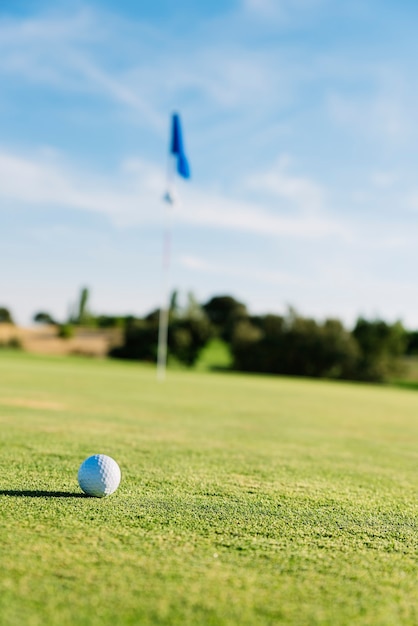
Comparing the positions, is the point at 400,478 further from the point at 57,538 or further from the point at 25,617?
the point at 25,617

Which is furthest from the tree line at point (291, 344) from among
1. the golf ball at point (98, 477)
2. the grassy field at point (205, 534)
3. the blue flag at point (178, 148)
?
the golf ball at point (98, 477)

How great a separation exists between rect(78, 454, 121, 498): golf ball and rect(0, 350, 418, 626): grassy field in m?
0.08

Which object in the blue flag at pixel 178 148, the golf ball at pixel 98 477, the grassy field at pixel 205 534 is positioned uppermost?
the blue flag at pixel 178 148

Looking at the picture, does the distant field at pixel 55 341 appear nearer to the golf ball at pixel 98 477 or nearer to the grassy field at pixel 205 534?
the grassy field at pixel 205 534

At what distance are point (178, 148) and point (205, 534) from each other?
2049 centimetres

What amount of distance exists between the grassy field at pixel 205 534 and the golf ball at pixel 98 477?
8cm

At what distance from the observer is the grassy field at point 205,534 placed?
2.51 m

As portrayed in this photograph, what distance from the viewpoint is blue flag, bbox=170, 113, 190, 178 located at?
22.1m

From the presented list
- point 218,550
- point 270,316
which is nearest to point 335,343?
point 270,316

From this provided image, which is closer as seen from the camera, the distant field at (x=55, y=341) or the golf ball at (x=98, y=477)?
the golf ball at (x=98, y=477)

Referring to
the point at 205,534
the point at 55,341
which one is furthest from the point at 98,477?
the point at 55,341

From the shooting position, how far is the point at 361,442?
28.9ft

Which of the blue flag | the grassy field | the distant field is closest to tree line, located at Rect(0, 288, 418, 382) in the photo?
the distant field

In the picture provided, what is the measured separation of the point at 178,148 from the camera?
22531 millimetres
